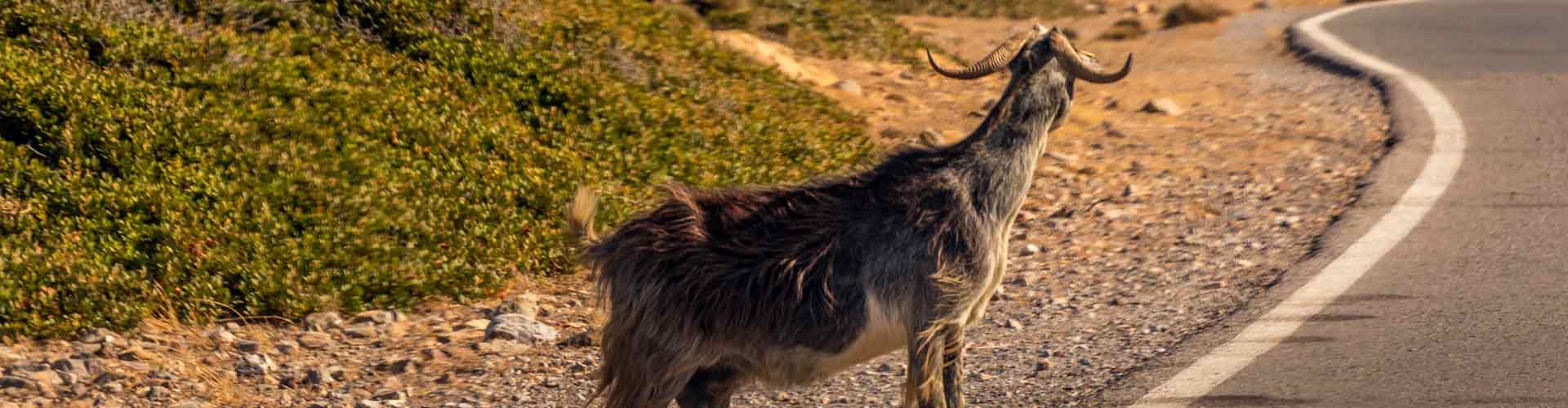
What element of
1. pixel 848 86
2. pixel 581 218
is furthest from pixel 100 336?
pixel 848 86

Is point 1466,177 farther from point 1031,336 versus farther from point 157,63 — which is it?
point 157,63

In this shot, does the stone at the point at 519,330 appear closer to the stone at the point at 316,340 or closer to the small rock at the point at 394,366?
the small rock at the point at 394,366

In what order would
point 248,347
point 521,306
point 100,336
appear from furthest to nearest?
point 521,306
point 248,347
point 100,336

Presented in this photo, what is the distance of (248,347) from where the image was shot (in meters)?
7.87

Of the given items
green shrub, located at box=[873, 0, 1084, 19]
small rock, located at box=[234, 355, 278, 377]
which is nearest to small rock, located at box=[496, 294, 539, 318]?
small rock, located at box=[234, 355, 278, 377]

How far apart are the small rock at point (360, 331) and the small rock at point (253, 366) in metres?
0.66

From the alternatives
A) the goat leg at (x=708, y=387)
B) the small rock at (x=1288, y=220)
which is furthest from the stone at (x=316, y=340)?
the small rock at (x=1288, y=220)

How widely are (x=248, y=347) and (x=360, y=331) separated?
623mm

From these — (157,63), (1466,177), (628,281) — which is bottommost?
(1466,177)

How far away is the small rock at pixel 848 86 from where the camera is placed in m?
14.7

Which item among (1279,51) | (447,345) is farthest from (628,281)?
(1279,51)

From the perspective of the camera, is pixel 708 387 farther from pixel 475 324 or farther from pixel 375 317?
pixel 375 317

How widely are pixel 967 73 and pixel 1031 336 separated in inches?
110

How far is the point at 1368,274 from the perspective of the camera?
786 centimetres
